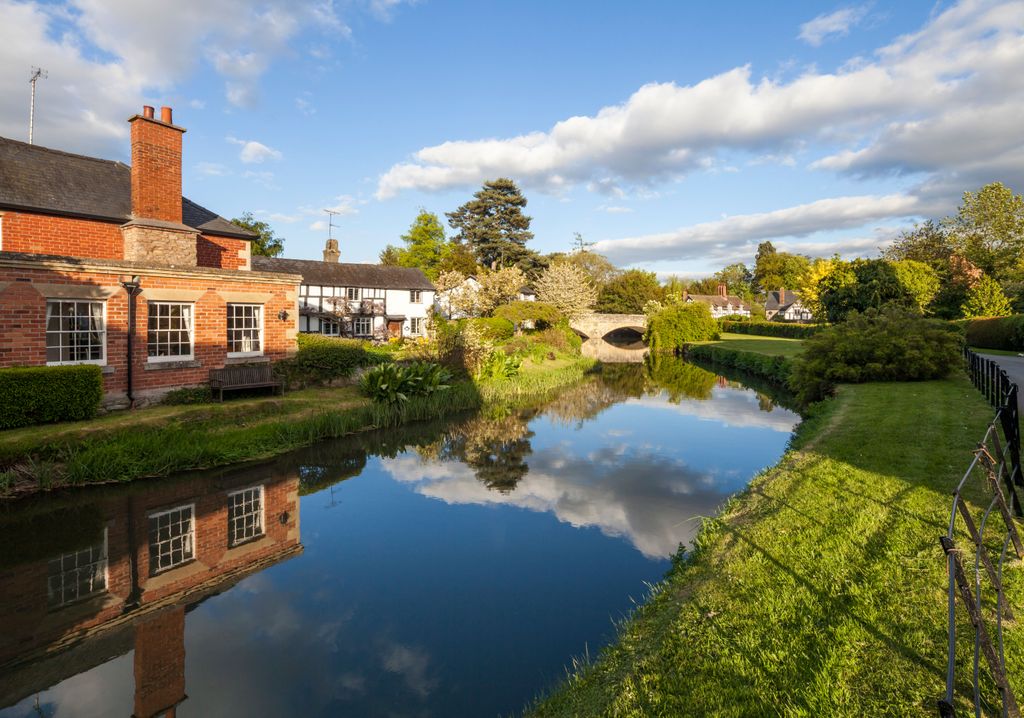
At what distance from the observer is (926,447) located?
9.56 meters

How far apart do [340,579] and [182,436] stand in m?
7.00

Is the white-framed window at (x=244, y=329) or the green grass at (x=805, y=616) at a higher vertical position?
the white-framed window at (x=244, y=329)

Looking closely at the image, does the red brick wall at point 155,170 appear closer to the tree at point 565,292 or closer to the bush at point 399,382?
the bush at point 399,382

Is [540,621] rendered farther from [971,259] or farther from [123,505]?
[971,259]

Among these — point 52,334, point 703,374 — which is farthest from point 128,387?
point 703,374

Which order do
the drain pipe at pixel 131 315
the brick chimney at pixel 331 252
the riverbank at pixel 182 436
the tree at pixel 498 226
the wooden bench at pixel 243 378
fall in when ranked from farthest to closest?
the tree at pixel 498 226 → the brick chimney at pixel 331 252 → the wooden bench at pixel 243 378 → the drain pipe at pixel 131 315 → the riverbank at pixel 182 436

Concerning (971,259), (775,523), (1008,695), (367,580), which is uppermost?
(971,259)

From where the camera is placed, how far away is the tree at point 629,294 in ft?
234

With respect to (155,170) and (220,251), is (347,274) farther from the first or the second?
(155,170)

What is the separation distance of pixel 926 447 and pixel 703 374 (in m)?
23.8

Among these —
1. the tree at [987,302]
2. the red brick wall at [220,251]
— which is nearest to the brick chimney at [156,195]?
the red brick wall at [220,251]

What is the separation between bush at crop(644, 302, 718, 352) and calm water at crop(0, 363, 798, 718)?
3678 centimetres

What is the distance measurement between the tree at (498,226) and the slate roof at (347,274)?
21428mm

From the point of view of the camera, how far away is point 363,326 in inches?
1772
